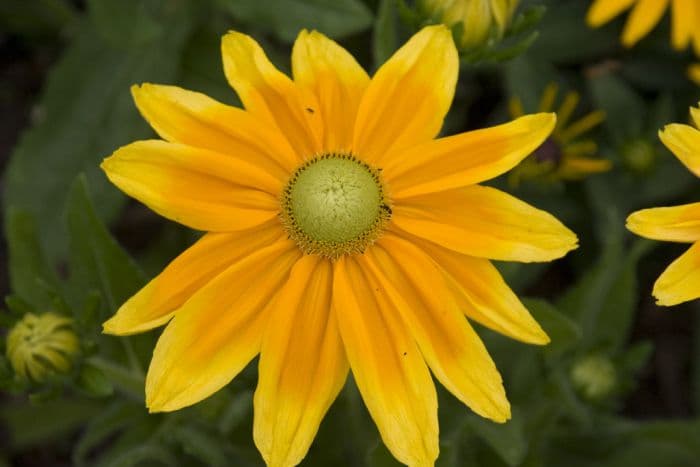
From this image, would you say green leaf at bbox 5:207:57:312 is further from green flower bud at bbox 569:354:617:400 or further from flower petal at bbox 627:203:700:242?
flower petal at bbox 627:203:700:242

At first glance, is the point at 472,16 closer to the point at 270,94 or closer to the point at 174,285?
the point at 270,94

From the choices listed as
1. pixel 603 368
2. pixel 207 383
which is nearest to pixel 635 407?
pixel 603 368

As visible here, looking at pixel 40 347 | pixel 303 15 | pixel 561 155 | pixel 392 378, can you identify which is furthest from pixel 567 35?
pixel 40 347

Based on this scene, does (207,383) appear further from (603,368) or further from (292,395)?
(603,368)

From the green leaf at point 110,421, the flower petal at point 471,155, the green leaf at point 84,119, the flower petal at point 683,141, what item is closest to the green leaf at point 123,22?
the green leaf at point 84,119

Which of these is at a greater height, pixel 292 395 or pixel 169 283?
pixel 169 283

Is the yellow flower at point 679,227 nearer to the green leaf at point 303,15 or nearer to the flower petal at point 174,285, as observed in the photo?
the flower petal at point 174,285
